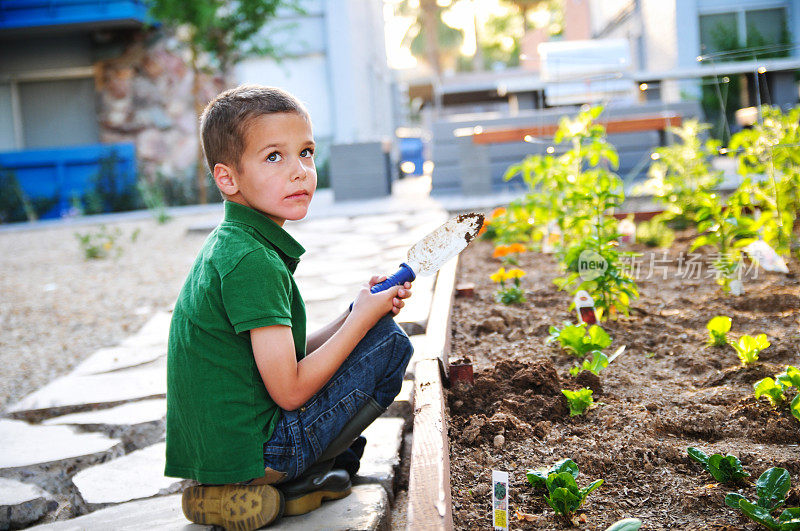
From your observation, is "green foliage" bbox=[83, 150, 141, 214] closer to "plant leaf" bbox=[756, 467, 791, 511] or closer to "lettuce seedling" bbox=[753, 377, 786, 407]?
"lettuce seedling" bbox=[753, 377, 786, 407]

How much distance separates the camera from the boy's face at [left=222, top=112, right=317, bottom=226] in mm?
1569

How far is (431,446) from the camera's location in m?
1.51

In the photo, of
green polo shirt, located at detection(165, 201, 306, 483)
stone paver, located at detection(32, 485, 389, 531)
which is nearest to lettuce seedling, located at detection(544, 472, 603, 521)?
stone paver, located at detection(32, 485, 389, 531)

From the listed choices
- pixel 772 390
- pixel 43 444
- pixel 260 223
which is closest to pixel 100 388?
pixel 43 444

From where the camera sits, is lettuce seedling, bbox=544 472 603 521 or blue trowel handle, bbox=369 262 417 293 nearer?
lettuce seedling, bbox=544 472 603 521

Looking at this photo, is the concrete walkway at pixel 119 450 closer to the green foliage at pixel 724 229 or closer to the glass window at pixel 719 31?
the green foliage at pixel 724 229

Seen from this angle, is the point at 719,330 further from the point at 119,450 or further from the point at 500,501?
the point at 119,450

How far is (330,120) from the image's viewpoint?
1375 centimetres

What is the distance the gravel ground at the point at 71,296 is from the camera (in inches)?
141

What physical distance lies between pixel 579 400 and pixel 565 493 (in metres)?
0.50

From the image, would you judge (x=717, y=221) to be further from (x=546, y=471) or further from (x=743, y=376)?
(x=546, y=471)

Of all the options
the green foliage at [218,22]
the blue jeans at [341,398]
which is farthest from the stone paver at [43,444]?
the green foliage at [218,22]

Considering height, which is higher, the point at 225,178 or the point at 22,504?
the point at 225,178

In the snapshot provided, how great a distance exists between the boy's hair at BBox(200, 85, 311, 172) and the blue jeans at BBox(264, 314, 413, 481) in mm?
499
